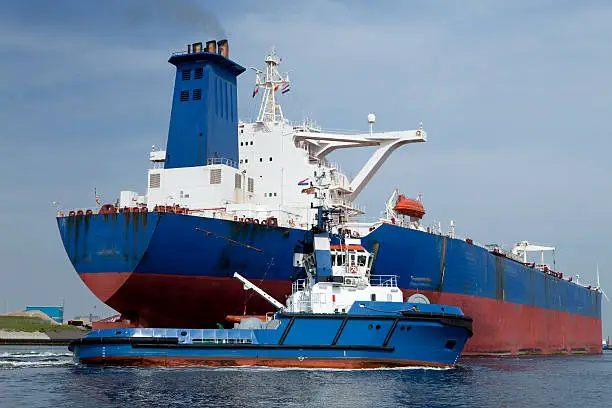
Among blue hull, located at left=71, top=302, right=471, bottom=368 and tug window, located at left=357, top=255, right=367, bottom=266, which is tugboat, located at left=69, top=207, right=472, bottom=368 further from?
tug window, located at left=357, top=255, right=367, bottom=266

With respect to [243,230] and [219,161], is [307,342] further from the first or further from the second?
[219,161]

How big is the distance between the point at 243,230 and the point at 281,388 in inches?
364

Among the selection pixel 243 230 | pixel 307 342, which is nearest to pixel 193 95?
pixel 243 230

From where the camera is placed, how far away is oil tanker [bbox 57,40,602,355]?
26.5 metres

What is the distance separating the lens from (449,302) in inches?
1292

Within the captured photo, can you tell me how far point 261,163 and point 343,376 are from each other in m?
14.1

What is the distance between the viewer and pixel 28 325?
61.0 m

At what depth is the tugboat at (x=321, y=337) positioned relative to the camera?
882 inches

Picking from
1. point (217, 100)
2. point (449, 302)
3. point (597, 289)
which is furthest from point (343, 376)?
point (597, 289)

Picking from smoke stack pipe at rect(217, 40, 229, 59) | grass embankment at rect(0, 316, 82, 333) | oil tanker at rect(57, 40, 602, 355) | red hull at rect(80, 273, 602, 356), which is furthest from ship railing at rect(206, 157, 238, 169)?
grass embankment at rect(0, 316, 82, 333)

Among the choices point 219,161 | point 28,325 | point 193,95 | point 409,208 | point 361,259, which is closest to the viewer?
point 361,259

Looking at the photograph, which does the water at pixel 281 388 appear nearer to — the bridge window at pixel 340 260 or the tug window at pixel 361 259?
the bridge window at pixel 340 260

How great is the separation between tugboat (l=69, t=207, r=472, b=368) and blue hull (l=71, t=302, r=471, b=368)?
29 mm

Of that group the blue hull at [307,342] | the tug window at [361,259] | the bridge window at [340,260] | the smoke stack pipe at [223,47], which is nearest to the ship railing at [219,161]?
the smoke stack pipe at [223,47]
